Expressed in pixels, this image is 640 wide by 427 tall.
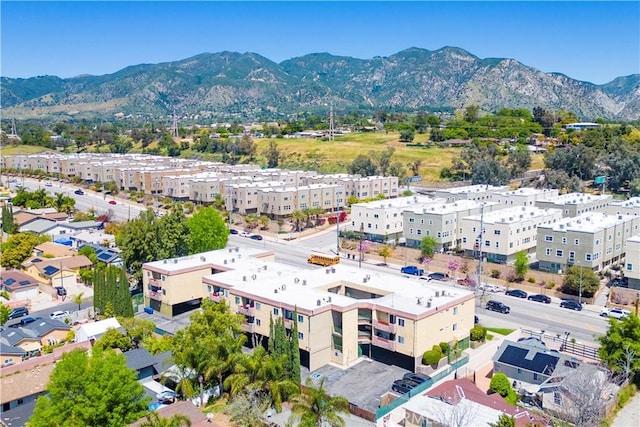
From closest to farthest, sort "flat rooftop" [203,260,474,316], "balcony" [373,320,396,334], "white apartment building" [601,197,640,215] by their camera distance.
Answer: "balcony" [373,320,396,334]
"flat rooftop" [203,260,474,316]
"white apartment building" [601,197,640,215]

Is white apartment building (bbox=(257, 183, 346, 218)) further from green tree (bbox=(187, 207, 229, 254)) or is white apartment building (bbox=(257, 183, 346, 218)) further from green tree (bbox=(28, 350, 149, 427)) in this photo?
green tree (bbox=(28, 350, 149, 427))

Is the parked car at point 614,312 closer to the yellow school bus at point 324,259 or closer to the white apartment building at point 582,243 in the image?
the white apartment building at point 582,243

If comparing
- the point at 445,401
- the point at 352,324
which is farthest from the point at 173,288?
the point at 445,401

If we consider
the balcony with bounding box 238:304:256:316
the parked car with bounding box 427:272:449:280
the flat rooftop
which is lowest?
the parked car with bounding box 427:272:449:280

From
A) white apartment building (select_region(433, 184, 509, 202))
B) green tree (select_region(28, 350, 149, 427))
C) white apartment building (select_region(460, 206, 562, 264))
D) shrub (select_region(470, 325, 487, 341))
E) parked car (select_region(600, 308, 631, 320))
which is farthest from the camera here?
white apartment building (select_region(433, 184, 509, 202))

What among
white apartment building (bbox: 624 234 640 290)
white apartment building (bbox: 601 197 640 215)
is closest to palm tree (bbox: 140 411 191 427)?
white apartment building (bbox: 624 234 640 290)

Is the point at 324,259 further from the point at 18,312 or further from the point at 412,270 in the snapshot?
the point at 18,312

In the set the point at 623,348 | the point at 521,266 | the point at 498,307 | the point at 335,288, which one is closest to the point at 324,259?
the point at 521,266

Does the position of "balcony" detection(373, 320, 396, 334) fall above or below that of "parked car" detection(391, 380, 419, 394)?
above

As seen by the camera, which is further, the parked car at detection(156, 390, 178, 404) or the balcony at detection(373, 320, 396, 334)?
the balcony at detection(373, 320, 396, 334)

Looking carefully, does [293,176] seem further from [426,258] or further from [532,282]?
[532,282]
